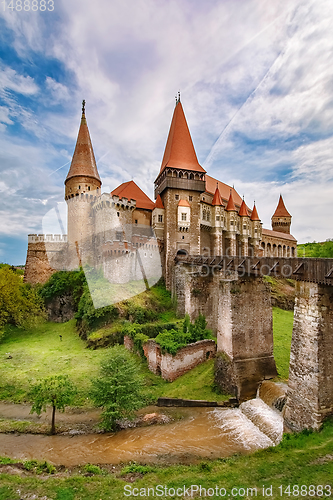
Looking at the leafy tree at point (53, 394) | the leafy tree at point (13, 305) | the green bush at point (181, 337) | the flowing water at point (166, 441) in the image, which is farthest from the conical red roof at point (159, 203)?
the leafy tree at point (53, 394)

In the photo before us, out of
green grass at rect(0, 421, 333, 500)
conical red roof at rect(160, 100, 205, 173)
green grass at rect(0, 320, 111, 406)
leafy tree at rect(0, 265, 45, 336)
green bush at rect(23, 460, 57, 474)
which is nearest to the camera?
green grass at rect(0, 421, 333, 500)

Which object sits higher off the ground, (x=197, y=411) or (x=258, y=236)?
(x=258, y=236)

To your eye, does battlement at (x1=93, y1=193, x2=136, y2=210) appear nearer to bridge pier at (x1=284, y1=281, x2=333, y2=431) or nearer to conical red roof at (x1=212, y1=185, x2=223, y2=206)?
conical red roof at (x1=212, y1=185, x2=223, y2=206)

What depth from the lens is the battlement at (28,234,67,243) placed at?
29.2 metres

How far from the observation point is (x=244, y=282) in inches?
553

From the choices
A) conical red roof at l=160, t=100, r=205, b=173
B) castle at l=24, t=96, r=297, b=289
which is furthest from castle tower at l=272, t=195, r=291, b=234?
conical red roof at l=160, t=100, r=205, b=173

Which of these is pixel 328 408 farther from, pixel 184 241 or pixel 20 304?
pixel 184 241

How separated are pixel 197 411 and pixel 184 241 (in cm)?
2025

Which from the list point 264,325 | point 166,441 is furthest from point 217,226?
point 166,441

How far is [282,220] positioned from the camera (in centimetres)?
5928

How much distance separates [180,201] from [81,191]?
10.8 m

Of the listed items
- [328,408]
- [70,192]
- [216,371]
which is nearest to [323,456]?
[328,408]

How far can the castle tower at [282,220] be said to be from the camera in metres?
59.1

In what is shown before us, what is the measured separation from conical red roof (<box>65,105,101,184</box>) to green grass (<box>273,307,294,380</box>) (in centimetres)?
2381
